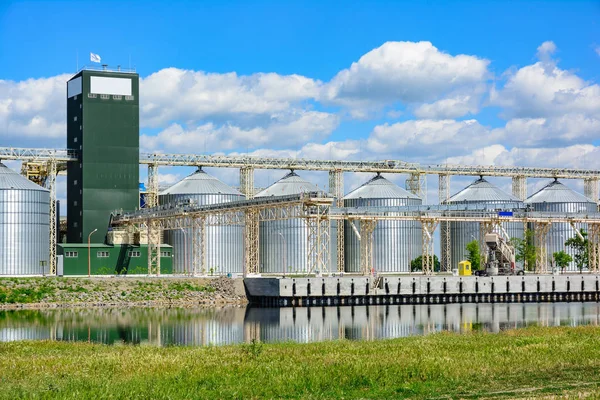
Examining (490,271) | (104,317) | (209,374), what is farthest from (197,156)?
(209,374)

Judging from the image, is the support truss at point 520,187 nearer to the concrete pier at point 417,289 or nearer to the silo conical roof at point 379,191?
the silo conical roof at point 379,191

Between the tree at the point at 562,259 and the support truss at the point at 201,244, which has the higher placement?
the support truss at the point at 201,244

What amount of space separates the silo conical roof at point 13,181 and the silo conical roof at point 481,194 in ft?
213

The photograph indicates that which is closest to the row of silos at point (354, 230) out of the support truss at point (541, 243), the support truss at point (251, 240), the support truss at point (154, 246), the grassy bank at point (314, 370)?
the support truss at point (154, 246)

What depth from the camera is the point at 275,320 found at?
81438 millimetres

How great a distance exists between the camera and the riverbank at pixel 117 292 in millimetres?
97312

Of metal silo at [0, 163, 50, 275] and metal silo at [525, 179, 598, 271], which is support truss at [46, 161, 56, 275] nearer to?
metal silo at [0, 163, 50, 275]

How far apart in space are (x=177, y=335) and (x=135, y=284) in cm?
3699

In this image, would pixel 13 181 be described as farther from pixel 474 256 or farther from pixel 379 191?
pixel 474 256

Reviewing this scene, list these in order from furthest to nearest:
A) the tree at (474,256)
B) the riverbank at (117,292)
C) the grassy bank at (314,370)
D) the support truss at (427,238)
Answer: the tree at (474,256) → the support truss at (427,238) → the riverbank at (117,292) → the grassy bank at (314,370)

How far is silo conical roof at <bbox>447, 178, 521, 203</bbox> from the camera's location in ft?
485

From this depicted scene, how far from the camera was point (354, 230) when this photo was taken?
13875 cm

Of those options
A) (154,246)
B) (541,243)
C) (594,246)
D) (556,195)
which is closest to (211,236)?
(154,246)

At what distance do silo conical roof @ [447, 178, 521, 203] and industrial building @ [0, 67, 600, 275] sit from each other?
0.32 meters
